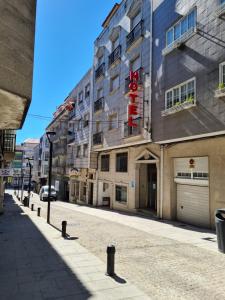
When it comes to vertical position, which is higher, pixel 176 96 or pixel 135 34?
pixel 135 34

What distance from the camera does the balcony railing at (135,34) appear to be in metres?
20.1

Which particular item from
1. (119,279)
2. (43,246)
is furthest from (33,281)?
(43,246)

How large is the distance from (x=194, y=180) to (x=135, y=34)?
12.1m

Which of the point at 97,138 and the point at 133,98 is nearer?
the point at 133,98

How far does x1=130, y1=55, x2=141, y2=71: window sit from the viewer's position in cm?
2052

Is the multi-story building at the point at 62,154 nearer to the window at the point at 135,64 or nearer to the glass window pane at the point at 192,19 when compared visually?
the window at the point at 135,64

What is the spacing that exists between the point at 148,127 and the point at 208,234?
25.2 feet

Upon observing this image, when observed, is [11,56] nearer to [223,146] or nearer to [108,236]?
[108,236]

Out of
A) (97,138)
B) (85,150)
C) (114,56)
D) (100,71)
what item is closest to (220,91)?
(114,56)

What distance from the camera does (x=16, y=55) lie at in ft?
15.9

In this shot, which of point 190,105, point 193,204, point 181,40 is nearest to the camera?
point 190,105

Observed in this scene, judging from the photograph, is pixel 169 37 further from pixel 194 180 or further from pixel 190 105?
pixel 194 180

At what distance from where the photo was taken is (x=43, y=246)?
10266 millimetres

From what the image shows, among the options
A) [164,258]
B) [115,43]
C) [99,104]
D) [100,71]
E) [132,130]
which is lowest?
[164,258]
